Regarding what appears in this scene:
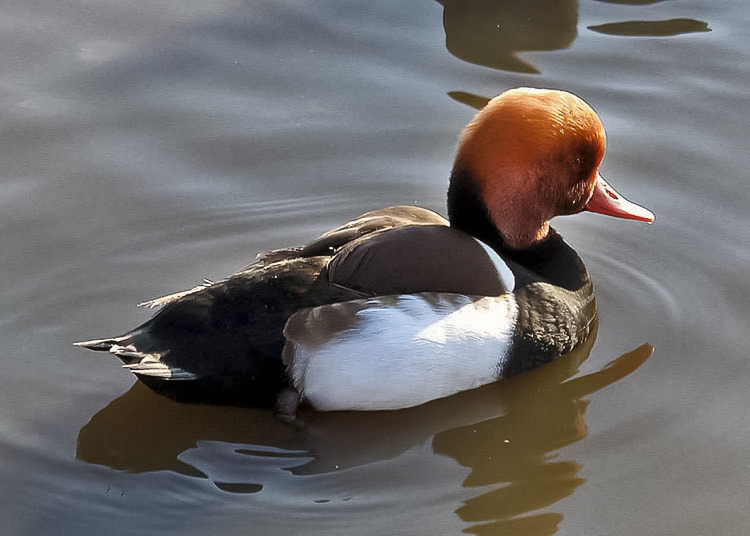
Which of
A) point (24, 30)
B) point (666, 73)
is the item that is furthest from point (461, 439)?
point (24, 30)

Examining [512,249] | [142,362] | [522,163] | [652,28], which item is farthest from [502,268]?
[652,28]

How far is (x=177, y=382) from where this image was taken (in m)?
3.96

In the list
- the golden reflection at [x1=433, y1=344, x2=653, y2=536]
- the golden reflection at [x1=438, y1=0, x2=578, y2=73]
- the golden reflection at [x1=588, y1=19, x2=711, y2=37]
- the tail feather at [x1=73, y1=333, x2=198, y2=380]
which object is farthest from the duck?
the golden reflection at [x1=588, y1=19, x2=711, y2=37]

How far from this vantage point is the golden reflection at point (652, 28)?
265 inches

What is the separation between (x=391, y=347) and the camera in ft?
13.3

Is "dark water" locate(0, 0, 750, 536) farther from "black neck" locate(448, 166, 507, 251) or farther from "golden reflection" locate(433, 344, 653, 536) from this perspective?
"black neck" locate(448, 166, 507, 251)

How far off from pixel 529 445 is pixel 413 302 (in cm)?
63

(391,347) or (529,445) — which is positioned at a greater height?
(391,347)

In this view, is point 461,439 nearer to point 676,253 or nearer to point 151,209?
point 676,253

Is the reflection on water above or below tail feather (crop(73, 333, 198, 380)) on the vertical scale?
below

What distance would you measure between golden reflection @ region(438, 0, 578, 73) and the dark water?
18 millimetres

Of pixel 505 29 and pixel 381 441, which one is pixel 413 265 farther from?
pixel 505 29

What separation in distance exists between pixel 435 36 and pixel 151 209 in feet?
7.10

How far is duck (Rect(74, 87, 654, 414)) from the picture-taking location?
399 cm
